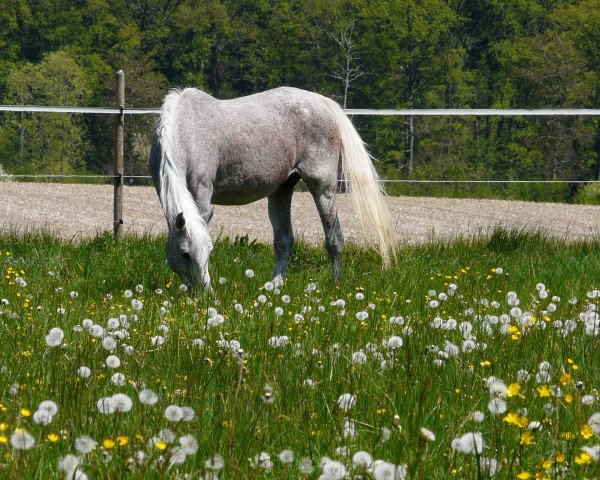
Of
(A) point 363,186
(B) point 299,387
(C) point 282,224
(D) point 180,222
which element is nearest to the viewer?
(B) point 299,387

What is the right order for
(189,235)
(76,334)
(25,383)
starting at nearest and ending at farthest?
1. (25,383)
2. (76,334)
3. (189,235)

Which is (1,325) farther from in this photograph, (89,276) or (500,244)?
(500,244)

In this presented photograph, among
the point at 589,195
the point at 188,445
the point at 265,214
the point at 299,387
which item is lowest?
the point at 589,195

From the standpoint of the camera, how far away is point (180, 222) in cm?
586

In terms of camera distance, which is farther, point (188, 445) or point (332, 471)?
point (188, 445)

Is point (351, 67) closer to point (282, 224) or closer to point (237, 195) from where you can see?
point (282, 224)

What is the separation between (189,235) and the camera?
5.92 metres

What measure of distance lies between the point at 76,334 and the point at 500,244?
5636mm

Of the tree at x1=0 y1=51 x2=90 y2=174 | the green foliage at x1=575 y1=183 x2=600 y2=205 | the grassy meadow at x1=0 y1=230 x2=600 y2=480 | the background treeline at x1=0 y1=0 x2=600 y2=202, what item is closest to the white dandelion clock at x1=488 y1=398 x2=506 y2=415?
the grassy meadow at x1=0 y1=230 x2=600 y2=480

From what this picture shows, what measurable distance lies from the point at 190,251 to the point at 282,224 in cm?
215

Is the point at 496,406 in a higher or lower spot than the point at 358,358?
higher

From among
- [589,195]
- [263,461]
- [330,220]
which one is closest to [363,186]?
[330,220]

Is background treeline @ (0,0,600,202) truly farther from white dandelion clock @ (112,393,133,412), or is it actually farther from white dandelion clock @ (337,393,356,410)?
white dandelion clock @ (112,393,133,412)

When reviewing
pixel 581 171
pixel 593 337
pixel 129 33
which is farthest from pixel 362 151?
pixel 129 33
